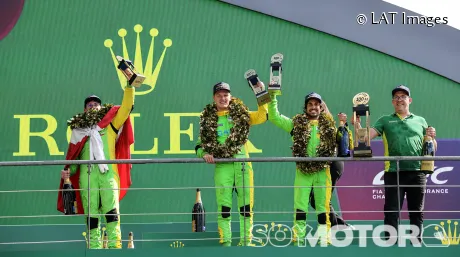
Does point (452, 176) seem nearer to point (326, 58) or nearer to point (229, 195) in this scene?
point (326, 58)

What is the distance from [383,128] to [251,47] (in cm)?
339

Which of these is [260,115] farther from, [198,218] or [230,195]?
[198,218]

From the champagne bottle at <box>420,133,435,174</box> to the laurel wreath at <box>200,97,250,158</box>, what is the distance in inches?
59.3

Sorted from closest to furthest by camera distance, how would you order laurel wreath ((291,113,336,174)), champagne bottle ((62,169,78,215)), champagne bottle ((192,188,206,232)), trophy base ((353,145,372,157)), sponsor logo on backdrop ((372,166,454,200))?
1. trophy base ((353,145,372,157))
2. laurel wreath ((291,113,336,174))
3. champagne bottle ((62,169,78,215))
4. champagne bottle ((192,188,206,232))
5. sponsor logo on backdrop ((372,166,454,200))

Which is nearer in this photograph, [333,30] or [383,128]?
[383,128]

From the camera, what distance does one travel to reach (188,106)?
10766 millimetres

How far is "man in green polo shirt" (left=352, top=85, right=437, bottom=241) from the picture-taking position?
24.8 ft

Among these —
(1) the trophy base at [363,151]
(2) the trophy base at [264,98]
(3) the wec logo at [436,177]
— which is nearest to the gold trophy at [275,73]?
(2) the trophy base at [264,98]

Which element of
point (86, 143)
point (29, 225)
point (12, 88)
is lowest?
point (29, 225)

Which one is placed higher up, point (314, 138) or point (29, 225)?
point (314, 138)

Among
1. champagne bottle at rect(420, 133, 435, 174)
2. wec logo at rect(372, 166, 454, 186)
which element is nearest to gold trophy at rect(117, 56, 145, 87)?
champagne bottle at rect(420, 133, 435, 174)

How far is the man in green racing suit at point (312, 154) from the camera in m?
7.51

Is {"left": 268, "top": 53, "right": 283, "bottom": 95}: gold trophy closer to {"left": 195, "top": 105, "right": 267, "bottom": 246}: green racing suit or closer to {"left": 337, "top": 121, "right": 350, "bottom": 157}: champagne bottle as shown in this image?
{"left": 195, "top": 105, "right": 267, "bottom": 246}: green racing suit

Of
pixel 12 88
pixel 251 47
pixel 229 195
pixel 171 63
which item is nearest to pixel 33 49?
pixel 12 88
